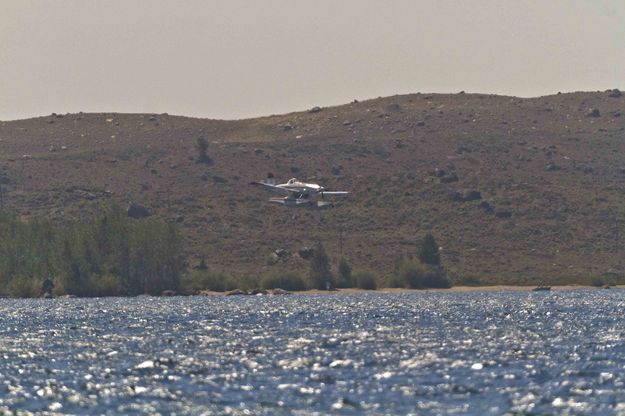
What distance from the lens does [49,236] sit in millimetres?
174500

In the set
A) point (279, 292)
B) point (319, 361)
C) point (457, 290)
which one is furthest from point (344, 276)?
point (319, 361)

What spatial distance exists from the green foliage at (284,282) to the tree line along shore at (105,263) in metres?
0.12

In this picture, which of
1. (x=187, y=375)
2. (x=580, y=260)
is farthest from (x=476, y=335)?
(x=580, y=260)

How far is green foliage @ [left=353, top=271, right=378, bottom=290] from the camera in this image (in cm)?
18075

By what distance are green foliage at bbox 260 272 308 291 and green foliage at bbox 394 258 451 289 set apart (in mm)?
13215

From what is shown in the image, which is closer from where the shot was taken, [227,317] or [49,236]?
[227,317]

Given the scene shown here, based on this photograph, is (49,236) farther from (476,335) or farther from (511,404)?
(511,404)

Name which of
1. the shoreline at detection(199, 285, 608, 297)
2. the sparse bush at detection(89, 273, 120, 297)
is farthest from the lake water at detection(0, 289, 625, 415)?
the shoreline at detection(199, 285, 608, 297)

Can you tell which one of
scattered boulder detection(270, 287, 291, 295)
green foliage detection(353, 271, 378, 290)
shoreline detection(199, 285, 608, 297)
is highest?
green foliage detection(353, 271, 378, 290)

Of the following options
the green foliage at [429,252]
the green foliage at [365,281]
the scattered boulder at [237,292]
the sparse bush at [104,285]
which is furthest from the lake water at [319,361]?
the green foliage at [429,252]

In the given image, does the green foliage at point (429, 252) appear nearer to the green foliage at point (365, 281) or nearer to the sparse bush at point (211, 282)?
the green foliage at point (365, 281)

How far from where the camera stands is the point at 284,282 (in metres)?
181

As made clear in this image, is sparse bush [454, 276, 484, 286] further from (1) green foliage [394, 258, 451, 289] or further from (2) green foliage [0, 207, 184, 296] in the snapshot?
(2) green foliage [0, 207, 184, 296]

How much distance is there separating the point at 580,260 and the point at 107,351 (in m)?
128
